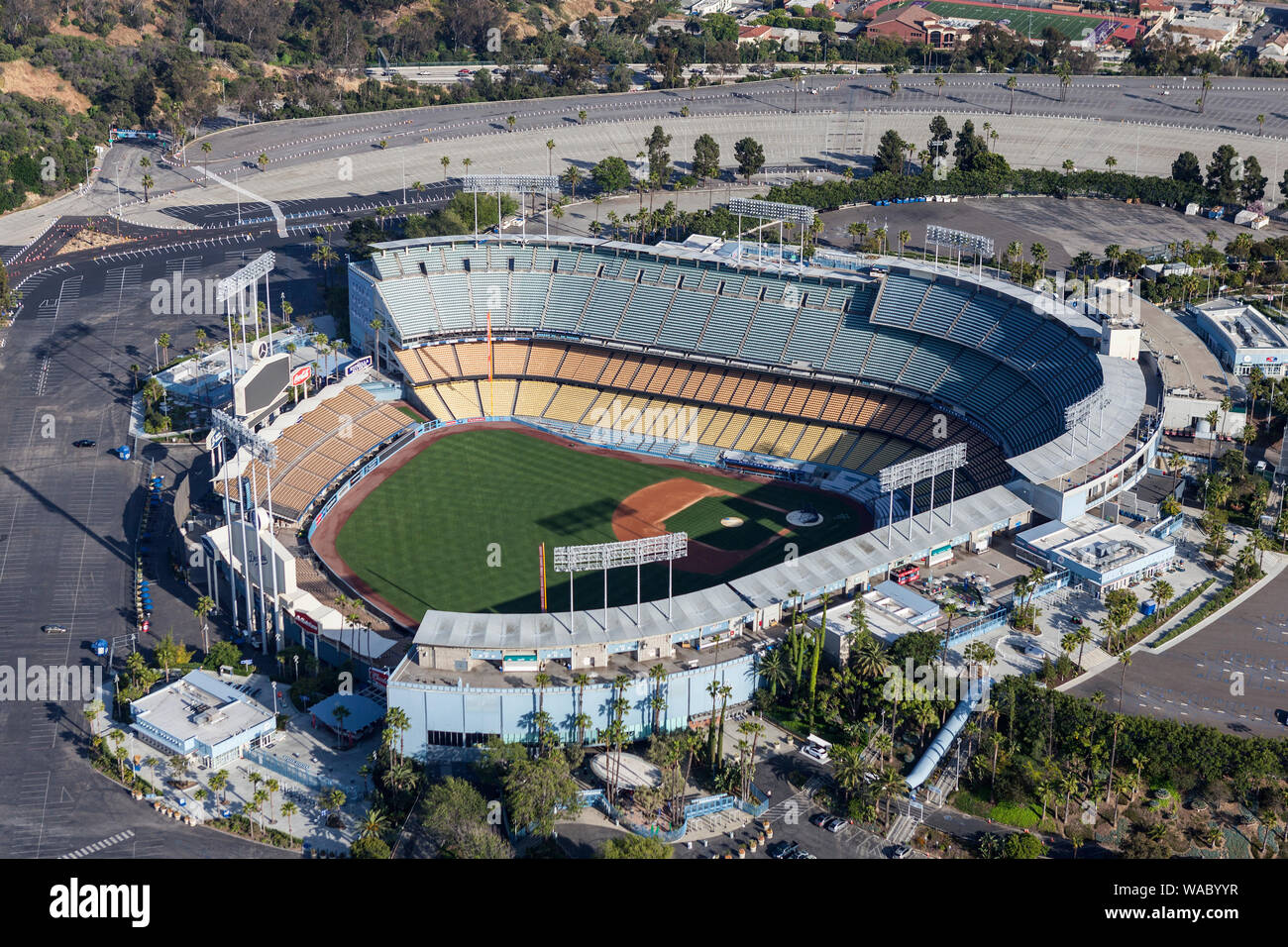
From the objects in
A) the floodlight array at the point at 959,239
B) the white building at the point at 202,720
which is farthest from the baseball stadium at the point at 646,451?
the white building at the point at 202,720

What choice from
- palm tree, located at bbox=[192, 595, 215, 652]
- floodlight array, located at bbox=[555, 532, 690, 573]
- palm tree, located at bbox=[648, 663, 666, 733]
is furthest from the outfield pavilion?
palm tree, located at bbox=[192, 595, 215, 652]

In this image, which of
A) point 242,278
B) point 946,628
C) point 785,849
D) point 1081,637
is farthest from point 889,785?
point 242,278

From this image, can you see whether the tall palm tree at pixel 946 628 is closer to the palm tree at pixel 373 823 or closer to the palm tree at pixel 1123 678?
the palm tree at pixel 1123 678

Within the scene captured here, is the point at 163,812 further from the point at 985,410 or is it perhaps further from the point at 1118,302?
the point at 1118,302

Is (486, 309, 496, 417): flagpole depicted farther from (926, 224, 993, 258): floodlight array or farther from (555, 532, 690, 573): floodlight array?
(555, 532, 690, 573): floodlight array

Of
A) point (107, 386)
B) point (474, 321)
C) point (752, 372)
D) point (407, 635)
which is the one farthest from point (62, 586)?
point (752, 372)

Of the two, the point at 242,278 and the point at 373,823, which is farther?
the point at 242,278

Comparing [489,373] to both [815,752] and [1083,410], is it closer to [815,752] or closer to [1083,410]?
[1083,410]

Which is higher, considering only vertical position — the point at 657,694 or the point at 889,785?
the point at 657,694

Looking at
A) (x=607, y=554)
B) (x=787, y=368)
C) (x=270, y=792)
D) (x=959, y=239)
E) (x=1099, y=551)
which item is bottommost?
(x=270, y=792)
